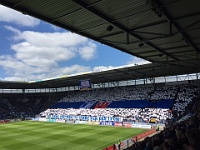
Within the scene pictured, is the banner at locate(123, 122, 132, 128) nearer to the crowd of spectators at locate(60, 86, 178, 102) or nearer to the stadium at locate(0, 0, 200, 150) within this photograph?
the stadium at locate(0, 0, 200, 150)

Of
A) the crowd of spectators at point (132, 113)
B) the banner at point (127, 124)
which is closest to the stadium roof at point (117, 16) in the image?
the banner at point (127, 124)

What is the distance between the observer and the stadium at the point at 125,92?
11078 millimetres

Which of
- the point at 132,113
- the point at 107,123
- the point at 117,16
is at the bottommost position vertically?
the point at 107,123

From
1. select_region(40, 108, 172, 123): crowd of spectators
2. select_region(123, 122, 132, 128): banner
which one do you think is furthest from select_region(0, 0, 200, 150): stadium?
select_region(123, 122, 132, 128): banner

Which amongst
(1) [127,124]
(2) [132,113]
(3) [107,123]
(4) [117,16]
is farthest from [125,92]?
(4) [117,16]

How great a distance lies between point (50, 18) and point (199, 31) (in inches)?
397

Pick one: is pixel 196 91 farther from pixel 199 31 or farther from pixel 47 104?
pixel 47 104

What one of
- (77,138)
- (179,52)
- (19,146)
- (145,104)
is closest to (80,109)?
(145,104)

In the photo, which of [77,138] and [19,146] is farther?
[77,138]

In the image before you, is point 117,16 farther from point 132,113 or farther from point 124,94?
point 124,94

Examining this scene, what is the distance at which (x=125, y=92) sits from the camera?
60.0m

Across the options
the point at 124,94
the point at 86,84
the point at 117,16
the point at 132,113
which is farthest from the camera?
the point at 124,94

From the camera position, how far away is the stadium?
11.1 m

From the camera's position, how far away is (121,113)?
49.7m
